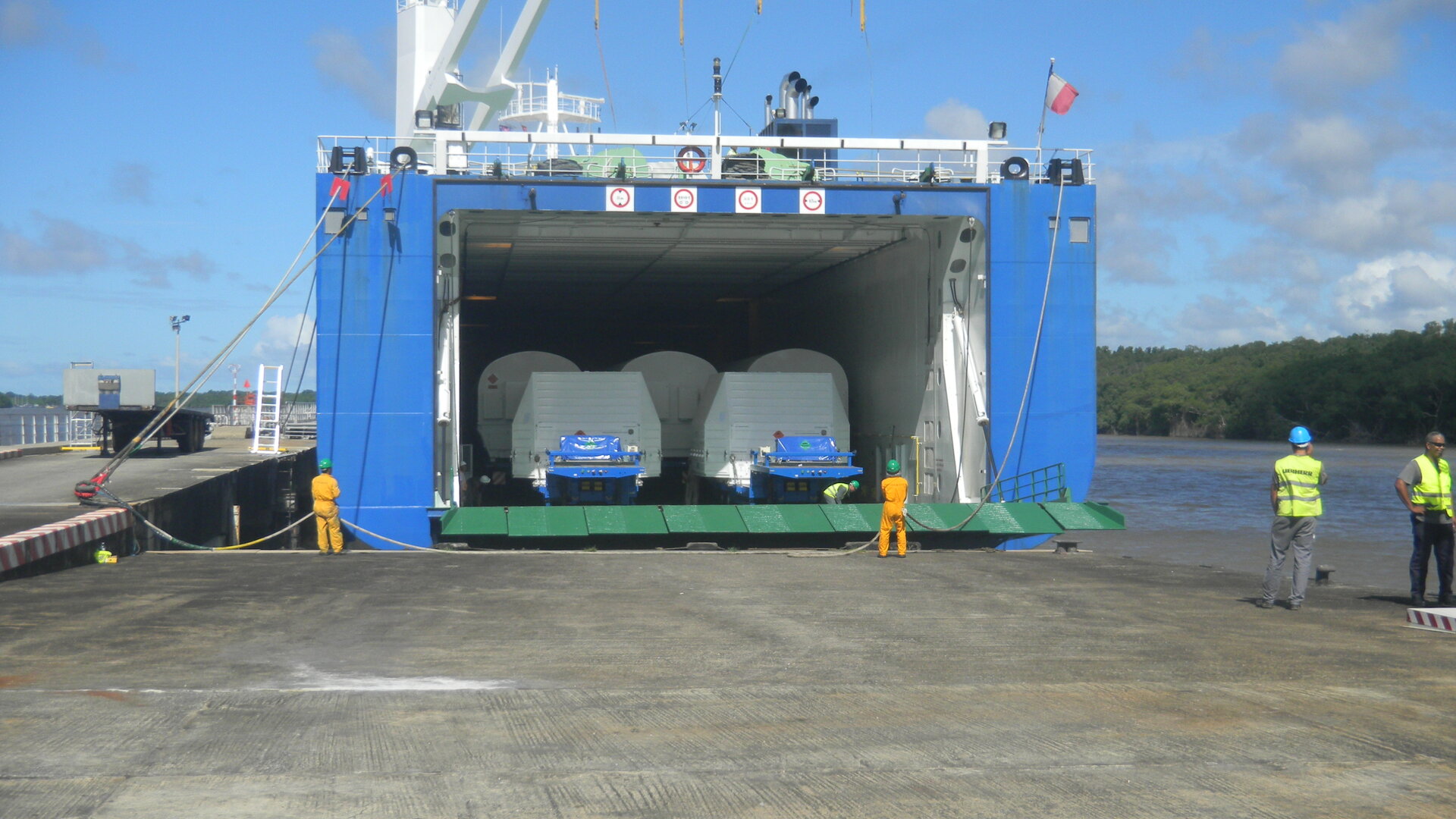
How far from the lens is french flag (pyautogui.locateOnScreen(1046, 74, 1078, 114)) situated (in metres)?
18.9

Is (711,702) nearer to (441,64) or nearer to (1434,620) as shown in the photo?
Answer: (1434,620)

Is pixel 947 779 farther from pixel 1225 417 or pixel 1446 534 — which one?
pixel 1225 417

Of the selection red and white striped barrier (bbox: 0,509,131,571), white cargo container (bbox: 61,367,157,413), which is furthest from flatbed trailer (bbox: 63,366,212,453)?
red and white striped barrier (bbox: 0,509,131,571)

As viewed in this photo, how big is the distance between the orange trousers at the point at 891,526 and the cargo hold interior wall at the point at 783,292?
8.85 feet

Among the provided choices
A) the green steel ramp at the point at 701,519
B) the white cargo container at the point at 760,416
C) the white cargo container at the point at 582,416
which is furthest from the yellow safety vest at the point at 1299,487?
the white cargo container at the point at 582,416

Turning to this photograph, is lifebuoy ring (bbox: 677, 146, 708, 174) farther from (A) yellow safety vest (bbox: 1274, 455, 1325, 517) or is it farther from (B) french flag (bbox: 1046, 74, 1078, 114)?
(A) yellow safety vest (bbox: 1274, 455, 1325, 517)

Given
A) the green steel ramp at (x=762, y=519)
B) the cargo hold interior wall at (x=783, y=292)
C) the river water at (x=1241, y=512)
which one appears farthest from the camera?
the river water at (x=1241, y=512)

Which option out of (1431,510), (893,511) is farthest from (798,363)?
(1431,510)

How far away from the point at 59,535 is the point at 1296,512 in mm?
13055

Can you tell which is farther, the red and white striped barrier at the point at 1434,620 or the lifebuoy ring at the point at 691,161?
the lifebuoy ring at the point at 691,161

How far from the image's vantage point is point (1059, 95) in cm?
1897

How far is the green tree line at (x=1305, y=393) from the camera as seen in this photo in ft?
279

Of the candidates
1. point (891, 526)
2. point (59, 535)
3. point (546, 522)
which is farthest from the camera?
point (546, 522)

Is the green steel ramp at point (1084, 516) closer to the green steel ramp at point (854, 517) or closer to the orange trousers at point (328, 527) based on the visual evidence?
the green steel ramp at point (854, 517)
